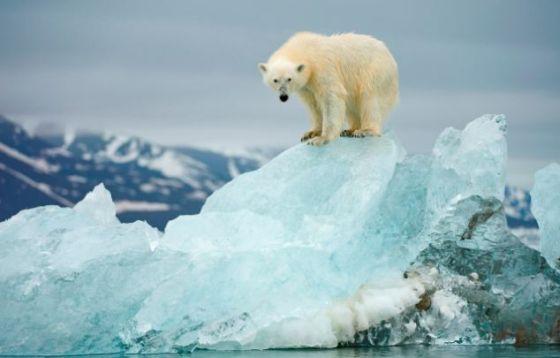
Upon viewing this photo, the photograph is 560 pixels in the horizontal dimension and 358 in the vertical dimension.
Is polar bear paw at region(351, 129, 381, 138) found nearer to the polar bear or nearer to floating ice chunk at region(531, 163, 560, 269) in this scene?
the polar bear

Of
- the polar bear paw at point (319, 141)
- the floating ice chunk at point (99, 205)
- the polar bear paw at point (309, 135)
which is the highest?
the polar bear paw at point (309, 135)

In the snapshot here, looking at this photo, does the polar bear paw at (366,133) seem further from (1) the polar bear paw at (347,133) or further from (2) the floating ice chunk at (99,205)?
(2) the floating ice chunk at (99,205)

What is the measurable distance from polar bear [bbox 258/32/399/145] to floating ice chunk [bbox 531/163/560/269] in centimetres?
229

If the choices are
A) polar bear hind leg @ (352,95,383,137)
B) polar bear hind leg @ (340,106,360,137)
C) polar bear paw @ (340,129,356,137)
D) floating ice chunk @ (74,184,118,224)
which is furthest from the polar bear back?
floating ice chunk @ (74,184,118,224)

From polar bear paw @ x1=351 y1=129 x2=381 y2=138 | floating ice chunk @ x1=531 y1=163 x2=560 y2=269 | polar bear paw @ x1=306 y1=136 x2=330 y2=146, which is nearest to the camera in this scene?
polar bear paw @ x1=306 y1=136 x2=330 y2=146

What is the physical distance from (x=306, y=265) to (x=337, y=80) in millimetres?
2700

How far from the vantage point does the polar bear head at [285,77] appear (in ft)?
43.2

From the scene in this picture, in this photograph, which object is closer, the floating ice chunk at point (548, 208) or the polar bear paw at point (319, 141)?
the polar bear paw at point (319, 141)

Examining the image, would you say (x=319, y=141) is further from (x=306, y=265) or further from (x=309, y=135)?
(x=306, y=265)

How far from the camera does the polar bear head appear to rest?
1318cm

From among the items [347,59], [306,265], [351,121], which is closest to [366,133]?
[351,121]

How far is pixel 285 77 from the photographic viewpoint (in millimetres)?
13156

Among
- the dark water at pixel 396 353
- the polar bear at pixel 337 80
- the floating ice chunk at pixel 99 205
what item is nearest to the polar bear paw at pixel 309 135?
the polar bear at pixel 337 80

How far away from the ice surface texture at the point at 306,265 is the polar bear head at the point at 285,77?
0.98 metres
